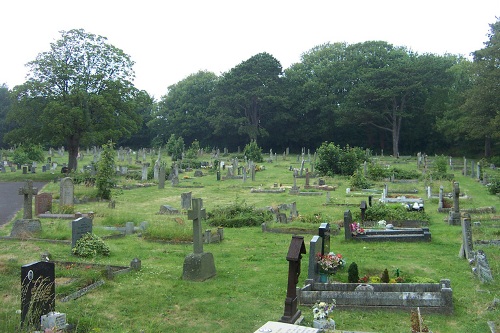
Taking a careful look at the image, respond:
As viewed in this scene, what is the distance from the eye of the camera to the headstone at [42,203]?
71.8 ft

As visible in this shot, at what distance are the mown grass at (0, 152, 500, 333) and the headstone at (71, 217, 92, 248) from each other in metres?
0.47

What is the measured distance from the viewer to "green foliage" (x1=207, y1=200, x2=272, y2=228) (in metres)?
19.7

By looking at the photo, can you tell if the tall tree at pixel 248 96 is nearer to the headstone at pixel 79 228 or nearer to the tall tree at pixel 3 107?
the tall tree at pixel 3 107

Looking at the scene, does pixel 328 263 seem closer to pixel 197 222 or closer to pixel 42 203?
pixel 197 222

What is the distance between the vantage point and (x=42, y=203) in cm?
2208

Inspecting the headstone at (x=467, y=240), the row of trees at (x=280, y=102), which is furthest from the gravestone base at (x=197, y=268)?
the row of trees at (x=280, y=102)

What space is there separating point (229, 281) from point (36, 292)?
15.6 feet

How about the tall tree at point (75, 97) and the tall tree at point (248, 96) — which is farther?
the tall tree at point (248, 96)

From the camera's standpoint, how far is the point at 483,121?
45.7 metres

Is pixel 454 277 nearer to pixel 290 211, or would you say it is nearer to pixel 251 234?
pixel 251 234

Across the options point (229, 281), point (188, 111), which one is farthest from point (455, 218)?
point (188, 111)

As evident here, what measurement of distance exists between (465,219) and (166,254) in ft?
26.9

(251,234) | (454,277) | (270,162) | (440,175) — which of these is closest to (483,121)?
(440,175)

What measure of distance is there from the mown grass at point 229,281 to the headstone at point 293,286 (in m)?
0.39
